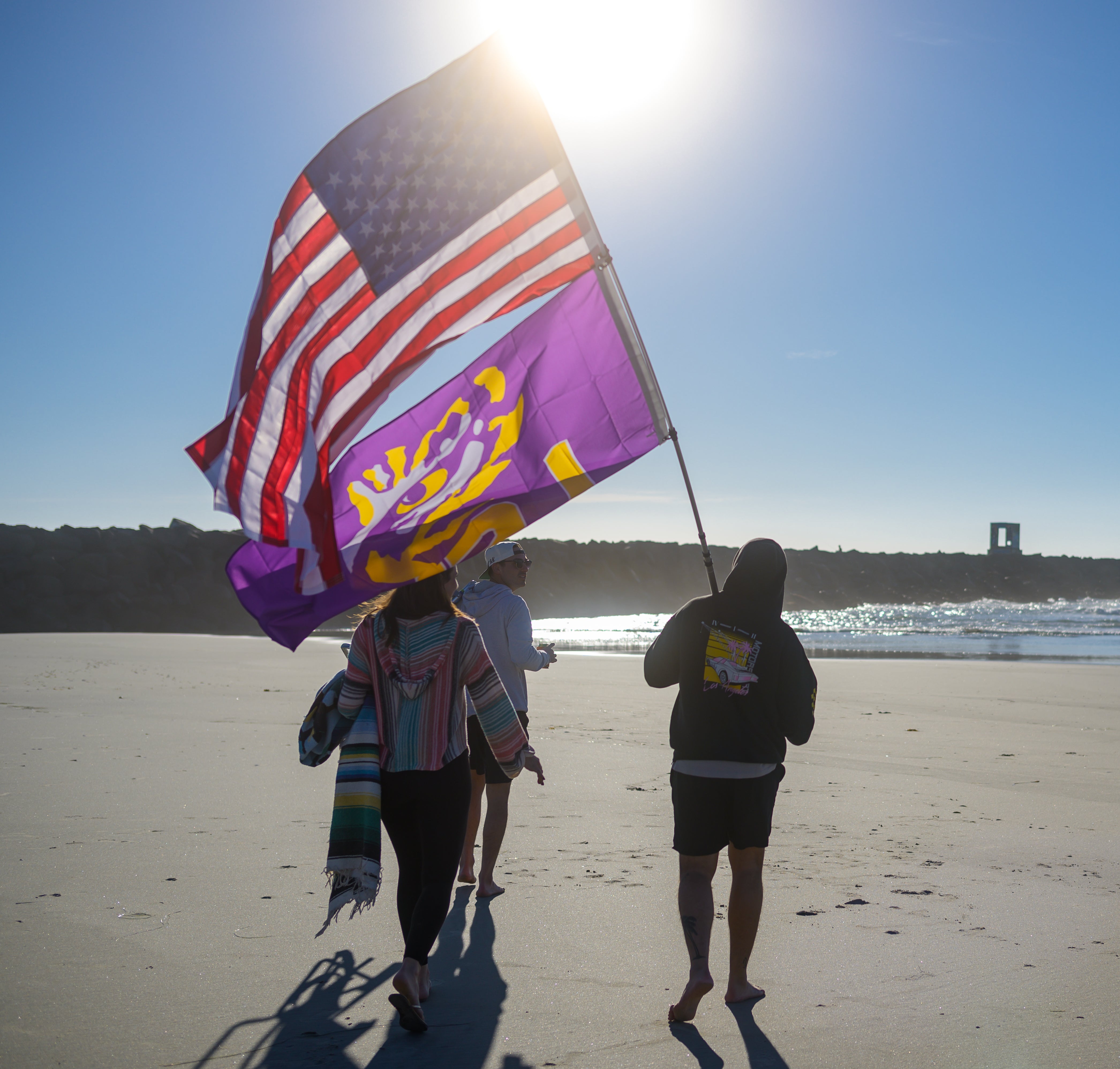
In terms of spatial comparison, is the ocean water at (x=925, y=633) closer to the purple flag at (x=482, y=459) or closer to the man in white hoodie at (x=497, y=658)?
the man in white hoodie at (x=497, y=658)

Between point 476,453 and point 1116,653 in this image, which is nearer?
point 476,453

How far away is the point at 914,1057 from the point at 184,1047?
7.70 ft

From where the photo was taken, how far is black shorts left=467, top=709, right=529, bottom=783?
15.7ft

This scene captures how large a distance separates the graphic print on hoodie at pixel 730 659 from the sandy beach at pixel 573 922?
1168 millimetres

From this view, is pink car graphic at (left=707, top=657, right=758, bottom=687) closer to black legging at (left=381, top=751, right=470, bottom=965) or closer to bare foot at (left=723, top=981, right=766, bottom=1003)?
black legging at (left=381, top=751, right=470, bottom=965)

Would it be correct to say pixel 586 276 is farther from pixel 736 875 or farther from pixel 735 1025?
pixel 735 1025

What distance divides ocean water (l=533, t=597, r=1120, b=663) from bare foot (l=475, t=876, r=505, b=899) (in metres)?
13.4

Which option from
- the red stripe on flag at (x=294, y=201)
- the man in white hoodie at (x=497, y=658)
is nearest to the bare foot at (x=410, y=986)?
the man in white hoodie at (x=497, y=658)

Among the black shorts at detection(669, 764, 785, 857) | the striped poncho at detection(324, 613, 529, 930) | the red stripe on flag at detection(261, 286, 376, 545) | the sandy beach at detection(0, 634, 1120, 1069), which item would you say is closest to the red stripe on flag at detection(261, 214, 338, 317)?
the red stripe on flag at detection(261, 286, 376, 545)

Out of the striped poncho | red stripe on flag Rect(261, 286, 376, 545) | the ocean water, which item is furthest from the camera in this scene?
the ocean water

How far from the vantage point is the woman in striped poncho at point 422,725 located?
11.4ft

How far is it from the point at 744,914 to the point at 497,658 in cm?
181

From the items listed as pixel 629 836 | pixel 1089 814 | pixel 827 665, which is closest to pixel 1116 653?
pixel 827 665

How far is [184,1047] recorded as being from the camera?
315cm
